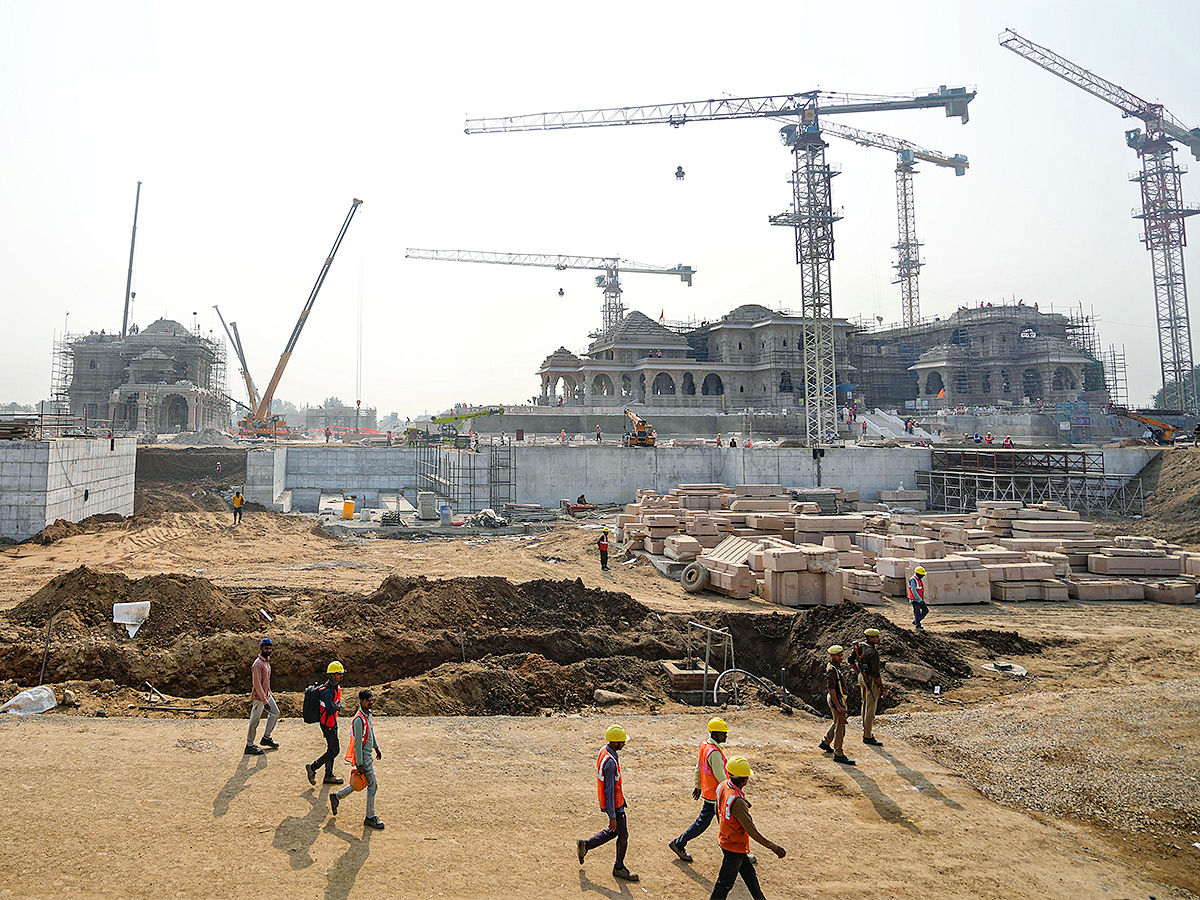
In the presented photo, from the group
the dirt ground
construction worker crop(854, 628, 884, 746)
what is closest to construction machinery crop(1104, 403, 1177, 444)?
the dirt ground

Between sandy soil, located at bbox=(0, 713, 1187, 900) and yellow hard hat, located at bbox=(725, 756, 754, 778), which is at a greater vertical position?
yellow hard hat, located at bbox=(725, 756, 754, 778)

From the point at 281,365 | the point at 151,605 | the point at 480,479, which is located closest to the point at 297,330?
the point at 281,365

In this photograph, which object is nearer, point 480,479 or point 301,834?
point 301,834

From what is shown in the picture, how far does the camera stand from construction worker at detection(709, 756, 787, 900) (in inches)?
179

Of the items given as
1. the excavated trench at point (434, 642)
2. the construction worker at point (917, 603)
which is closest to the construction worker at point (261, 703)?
the excavated trench at point (434, 642)

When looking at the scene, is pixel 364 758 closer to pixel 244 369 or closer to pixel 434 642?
pixel 434 642

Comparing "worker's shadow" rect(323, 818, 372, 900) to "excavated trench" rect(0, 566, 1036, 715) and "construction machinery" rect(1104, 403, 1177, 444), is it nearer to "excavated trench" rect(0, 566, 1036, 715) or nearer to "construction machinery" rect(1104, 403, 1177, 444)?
"excavated trench" rect(0, 566, 1036, 715)

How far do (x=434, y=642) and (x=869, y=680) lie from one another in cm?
679

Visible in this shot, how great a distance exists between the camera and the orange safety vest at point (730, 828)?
4.56 m

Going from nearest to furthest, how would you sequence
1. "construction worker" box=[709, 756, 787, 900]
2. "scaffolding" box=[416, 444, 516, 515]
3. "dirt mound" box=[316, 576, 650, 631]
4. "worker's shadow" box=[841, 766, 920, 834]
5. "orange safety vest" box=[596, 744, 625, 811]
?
"construction worker" box=[709, 756, 787, 900] → "orange safety vest" box=[596, 744, 625, 811] → "worker's shadow" box=[841, 766, 920, 834] → "dirt mound" box=[316, 576, 650, 631] → "scaffolding" box=[416, 444, 516, 515]

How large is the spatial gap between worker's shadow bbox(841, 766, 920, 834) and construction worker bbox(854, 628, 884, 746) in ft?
2.48

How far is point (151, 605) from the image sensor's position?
11.4 meters

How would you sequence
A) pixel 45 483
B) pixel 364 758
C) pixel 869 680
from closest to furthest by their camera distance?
pixel 364 758, pixel 869 680, pixel 45 483

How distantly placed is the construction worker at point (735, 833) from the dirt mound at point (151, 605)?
9.58m
